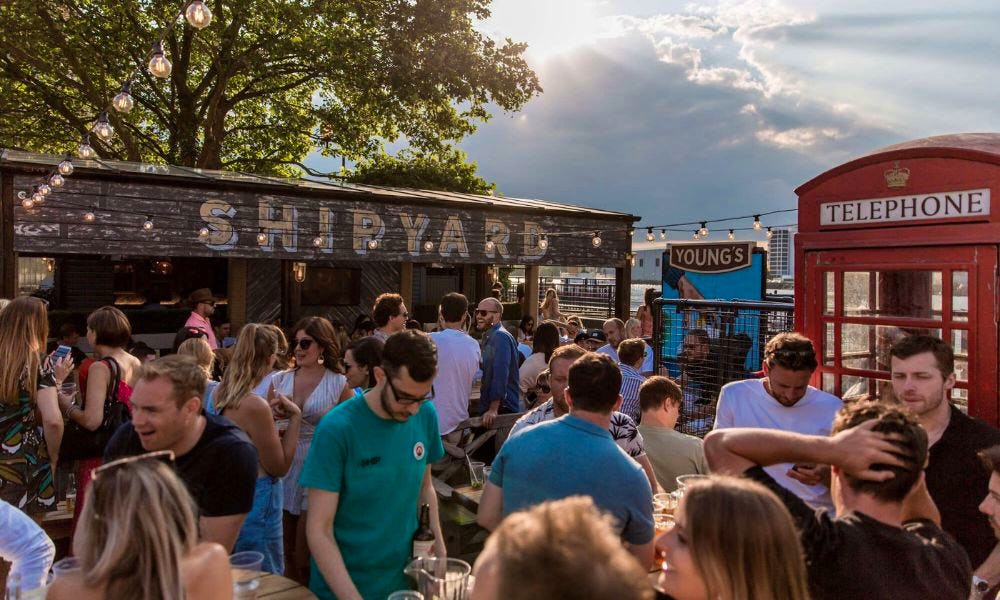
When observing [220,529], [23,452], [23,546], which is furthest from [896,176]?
[23,452]

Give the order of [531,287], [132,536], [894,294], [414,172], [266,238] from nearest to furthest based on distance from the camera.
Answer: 1. [132,536]
2. [894,294]
3. [266,238]
4. [531,287]
5. [414,172]

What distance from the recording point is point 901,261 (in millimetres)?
4449

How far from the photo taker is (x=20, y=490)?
4.31m

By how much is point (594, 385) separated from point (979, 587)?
171cm

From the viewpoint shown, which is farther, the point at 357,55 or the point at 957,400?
the point at 357,55

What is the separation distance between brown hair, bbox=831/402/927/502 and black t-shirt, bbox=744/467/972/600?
0.31 feet

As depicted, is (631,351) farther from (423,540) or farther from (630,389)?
(423,540)

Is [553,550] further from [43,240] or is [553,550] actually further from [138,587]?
[43,240]

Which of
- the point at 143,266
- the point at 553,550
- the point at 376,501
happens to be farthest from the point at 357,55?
the point at 553,550

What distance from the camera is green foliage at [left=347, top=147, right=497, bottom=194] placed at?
79.6 feet

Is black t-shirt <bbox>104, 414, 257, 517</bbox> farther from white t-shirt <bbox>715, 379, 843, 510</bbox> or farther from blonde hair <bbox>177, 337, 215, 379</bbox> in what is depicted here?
white t-shirt <bbox>715, 379, 843, 510</bbox>

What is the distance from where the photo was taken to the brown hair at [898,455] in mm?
2107

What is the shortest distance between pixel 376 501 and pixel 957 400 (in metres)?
3.66

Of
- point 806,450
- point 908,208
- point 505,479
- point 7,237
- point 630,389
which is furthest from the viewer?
point 7,237
